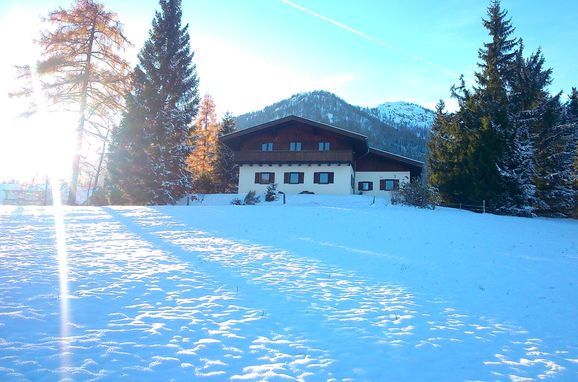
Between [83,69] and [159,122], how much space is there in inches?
258

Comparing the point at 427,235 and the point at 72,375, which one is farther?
the point at 427,235

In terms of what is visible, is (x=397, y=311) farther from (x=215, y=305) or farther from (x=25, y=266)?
(x=25, y=266)

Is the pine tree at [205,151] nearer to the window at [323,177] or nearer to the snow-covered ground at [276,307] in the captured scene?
the window at [323,177]

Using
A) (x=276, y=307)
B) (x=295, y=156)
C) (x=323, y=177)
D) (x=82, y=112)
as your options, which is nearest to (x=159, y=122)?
(x=82, y=112)

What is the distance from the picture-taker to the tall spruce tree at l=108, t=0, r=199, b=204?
26625 mm

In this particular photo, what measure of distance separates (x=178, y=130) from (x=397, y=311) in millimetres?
25971

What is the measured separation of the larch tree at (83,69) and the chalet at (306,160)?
12915mm

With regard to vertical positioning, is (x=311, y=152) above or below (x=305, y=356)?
above

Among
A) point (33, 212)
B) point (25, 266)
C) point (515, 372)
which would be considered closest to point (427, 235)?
point (515, 372)

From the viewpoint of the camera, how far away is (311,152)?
3381cm

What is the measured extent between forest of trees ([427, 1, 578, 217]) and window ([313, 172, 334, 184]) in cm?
933

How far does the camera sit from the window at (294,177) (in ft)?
114

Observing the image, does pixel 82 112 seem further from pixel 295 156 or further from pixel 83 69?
pixel 295 156

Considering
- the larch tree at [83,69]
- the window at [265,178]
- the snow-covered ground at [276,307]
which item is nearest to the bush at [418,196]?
the snow-covered ground at [276,307]
